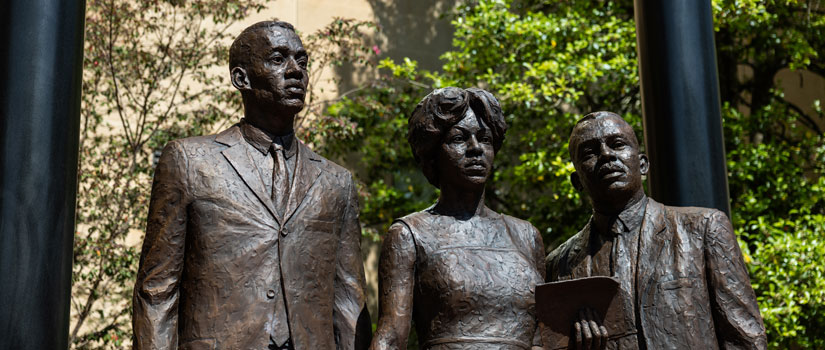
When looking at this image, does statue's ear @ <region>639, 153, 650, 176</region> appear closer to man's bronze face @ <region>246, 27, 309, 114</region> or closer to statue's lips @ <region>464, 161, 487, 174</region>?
statue's lips @ <region>464, 161, 487, 174</region>

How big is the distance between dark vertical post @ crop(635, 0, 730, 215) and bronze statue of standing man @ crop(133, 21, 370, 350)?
256 centimetres

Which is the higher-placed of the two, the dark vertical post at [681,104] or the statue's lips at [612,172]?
the dark vertical post at [681,104]

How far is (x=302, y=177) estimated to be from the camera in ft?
16.3

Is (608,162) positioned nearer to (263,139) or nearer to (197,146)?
(263,139)

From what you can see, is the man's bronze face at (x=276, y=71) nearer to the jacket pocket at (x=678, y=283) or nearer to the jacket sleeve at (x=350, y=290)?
the jacket sleeve at (x=350, y=290)

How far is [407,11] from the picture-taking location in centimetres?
1641

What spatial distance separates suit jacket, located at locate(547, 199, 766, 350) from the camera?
16.5 feet

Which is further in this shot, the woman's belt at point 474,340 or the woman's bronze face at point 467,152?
the woman's bronze face at point 467,152

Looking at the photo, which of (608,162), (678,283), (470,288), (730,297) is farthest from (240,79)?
(730,297)

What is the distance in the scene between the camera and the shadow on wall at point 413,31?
16109 millimetres

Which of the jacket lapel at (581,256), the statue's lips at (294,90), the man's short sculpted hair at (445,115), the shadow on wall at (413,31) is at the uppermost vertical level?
the shadow on wall at (413,31)

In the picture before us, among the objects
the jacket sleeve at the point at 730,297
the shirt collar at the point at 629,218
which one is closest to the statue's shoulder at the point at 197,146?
the shirt collar at the point at 629,218

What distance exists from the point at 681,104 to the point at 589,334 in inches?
103

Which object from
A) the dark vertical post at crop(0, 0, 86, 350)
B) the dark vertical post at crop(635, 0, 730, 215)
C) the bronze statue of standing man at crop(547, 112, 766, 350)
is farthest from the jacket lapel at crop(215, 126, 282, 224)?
the dark vertical post at crop(635, 0, 730, 215)
